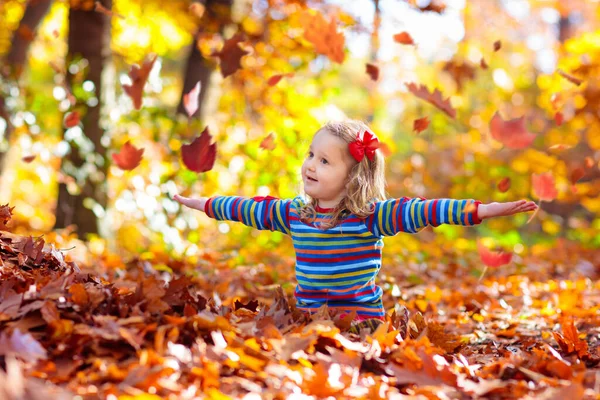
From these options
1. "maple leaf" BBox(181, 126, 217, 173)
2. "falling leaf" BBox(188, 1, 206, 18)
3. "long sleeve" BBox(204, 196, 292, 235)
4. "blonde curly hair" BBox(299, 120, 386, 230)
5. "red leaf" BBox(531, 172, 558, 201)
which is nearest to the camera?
"blonde curly hair" BBox(299, 120, 386, 230)

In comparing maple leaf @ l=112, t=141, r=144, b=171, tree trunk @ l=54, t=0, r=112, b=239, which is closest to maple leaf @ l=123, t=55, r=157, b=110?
maple leaf @ l=112, t=141, r=144, b=171

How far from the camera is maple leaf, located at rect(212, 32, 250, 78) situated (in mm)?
3646

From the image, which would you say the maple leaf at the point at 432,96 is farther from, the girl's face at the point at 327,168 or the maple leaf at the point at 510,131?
the girl's face at the point at 327,168

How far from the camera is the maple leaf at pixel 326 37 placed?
3678mm

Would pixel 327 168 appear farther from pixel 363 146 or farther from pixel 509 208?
pixel 509 208

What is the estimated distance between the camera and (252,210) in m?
2.81

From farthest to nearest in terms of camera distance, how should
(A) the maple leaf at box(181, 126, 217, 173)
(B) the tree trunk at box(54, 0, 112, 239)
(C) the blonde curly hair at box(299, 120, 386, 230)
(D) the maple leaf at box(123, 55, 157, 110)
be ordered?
(B) the tree trunk at box(54, 0, 112, 239)
(D) the maple leaf at box(123, 55, 157, 110)
(A) the maple leaf at box(181, 126, 217, 173)
(C) the blonde curly hair at box(299, 120, 386, 230)

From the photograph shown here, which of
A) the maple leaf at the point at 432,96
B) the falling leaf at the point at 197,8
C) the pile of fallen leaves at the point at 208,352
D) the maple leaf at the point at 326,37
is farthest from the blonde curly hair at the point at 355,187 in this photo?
the falling leaf at the point at 197,8

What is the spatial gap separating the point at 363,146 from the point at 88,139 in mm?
3593

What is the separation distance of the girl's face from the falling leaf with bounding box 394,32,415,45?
1.47 metres

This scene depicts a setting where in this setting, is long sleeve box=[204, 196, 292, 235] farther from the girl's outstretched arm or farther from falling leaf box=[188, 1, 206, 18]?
falling leaf box=[188, 1, 206, 18]

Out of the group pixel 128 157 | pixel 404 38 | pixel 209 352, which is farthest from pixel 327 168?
pixel 404 38

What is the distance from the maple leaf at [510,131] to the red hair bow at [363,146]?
1.02m

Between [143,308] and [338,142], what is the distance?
1.06 m
